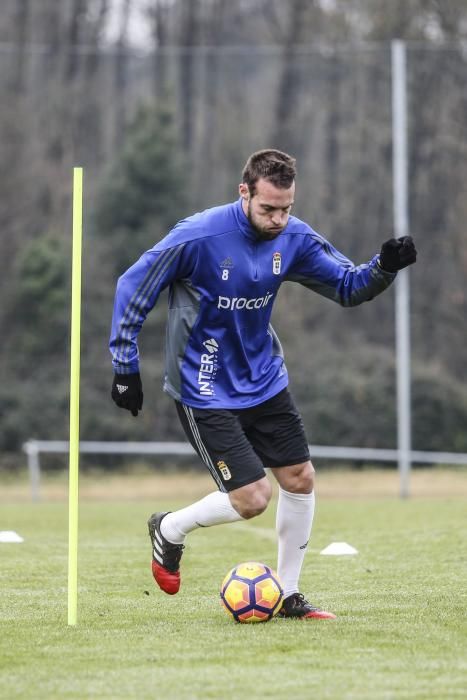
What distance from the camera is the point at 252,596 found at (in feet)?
17.6

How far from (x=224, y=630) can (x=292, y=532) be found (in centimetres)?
→ 72

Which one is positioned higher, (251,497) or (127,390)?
(127,390)

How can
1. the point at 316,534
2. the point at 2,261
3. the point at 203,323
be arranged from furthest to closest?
the point at 2,261, the point at 316,534, the point at 203,323

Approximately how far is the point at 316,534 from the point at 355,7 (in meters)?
16.1

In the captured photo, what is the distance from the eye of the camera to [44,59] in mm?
19781

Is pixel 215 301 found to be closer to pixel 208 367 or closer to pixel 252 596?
pixel 208 367

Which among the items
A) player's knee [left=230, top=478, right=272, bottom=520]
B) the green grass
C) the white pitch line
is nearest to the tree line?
the white pitch line

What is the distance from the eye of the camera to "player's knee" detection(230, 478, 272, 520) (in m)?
5.48

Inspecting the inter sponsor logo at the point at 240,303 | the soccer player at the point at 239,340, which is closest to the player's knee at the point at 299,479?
the soccer player at the point at 239,340

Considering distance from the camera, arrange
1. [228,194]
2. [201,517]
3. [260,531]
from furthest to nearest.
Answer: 1. [228,194]
2. [260,531]
3. [201,517]

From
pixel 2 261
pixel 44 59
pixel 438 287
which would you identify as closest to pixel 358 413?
pixel 438 287

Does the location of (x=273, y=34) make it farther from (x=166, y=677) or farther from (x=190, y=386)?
(x=166, y=677)

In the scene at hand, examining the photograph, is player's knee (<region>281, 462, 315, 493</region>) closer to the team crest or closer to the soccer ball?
the team crest

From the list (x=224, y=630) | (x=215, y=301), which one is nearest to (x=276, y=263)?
(x=215, y=301)
